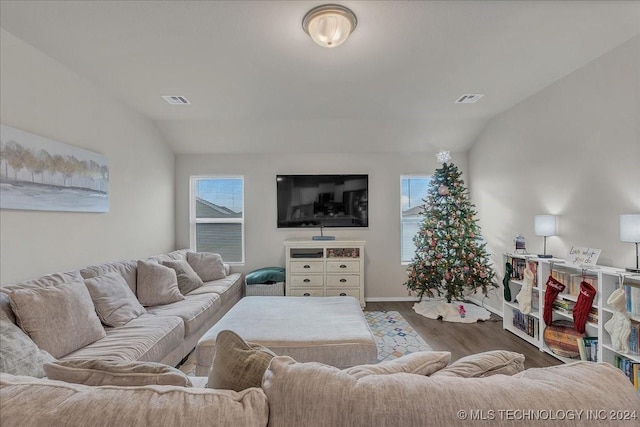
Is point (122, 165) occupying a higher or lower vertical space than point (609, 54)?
lower

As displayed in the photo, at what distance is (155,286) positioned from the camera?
2951 millimetres

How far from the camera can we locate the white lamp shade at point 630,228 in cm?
207

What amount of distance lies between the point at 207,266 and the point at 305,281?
1.39m

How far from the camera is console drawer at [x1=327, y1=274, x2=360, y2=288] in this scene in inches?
167

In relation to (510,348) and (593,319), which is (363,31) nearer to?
(593,319)

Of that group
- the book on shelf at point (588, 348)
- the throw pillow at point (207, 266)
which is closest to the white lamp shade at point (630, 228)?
the book on shelf at point (588, 348)

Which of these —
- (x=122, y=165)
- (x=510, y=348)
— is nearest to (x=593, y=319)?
(x=510, y=348)

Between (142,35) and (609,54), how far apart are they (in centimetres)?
376

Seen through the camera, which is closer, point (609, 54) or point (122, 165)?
Result: point (609, 54)

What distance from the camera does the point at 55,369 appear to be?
0.90 m

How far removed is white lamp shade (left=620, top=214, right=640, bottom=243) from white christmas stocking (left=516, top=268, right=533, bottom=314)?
99 centimetres

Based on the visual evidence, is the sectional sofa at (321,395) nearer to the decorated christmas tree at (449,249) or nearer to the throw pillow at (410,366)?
the throw pillow at (410,366)

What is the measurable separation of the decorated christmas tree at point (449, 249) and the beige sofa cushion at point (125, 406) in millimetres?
3613

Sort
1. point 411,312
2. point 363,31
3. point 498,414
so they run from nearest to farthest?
1. point 498,414
2. point 363,31
3. point 411,312
